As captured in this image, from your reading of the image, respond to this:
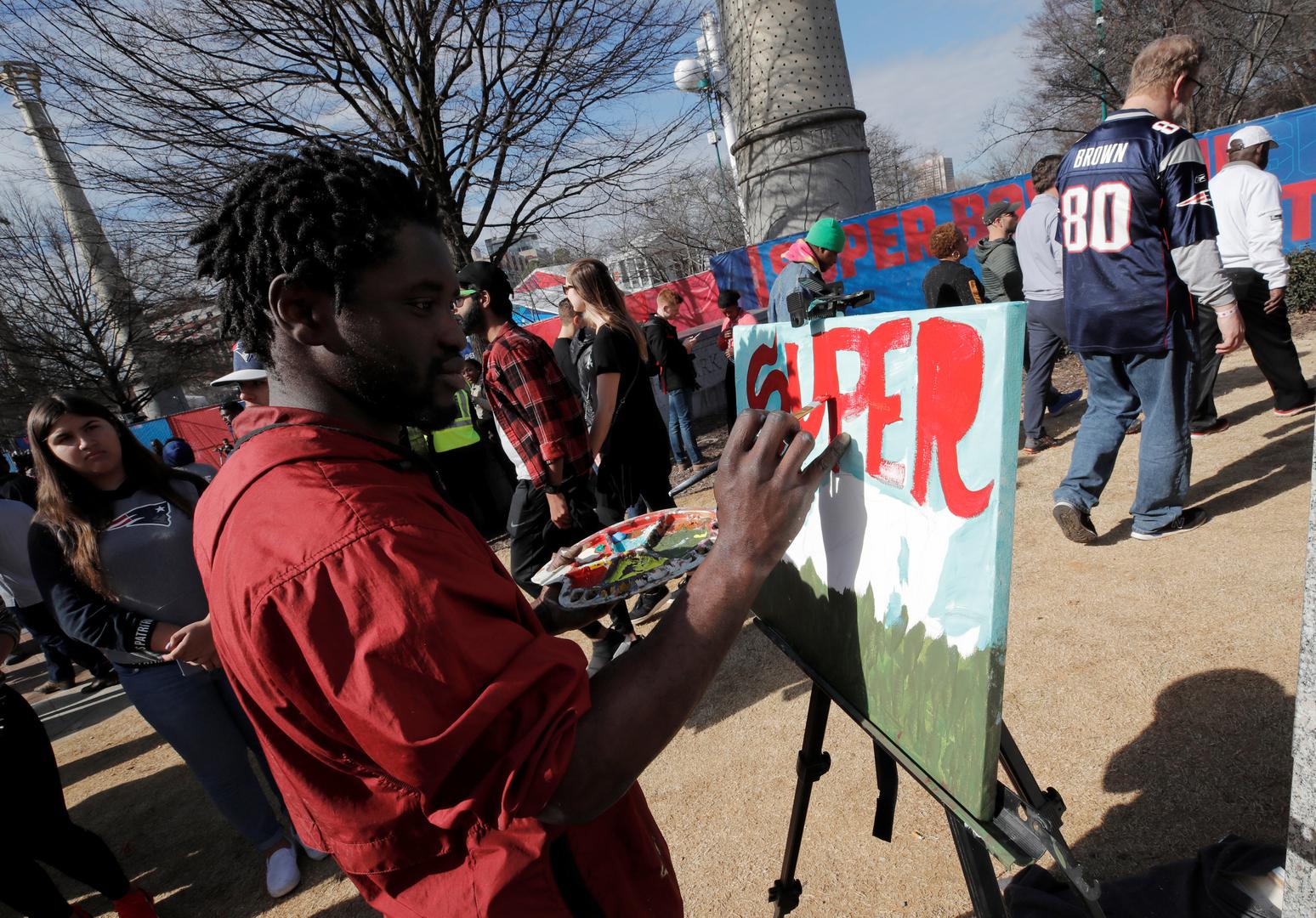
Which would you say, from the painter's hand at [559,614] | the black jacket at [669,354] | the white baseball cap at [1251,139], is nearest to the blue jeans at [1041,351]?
the white baseball cap at [1251,139]

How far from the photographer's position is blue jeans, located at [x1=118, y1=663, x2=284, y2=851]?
269 centimetres

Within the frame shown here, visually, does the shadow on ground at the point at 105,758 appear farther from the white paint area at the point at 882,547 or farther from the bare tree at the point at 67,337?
the bare tree at the point at 67,337

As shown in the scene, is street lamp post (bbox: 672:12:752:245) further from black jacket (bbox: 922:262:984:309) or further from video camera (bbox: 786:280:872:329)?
video camera (bbox: 786:280:872:329)

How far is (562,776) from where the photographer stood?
32.5 inches

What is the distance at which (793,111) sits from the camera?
6.65 metres

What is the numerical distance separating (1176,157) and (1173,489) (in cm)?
151

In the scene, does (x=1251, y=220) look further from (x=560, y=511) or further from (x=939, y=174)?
(x=939, y=174)

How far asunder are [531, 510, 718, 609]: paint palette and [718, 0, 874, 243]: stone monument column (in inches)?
220

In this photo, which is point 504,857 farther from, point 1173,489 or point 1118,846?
point 1173,489

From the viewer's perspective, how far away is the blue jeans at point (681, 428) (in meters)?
7.19

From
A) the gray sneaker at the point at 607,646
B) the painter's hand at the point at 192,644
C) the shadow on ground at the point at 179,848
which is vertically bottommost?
the shadow on ground at the point at 179,848

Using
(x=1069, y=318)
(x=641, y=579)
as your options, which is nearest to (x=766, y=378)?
(x=641, y=579)

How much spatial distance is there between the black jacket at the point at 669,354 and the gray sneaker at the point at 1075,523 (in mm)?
3715

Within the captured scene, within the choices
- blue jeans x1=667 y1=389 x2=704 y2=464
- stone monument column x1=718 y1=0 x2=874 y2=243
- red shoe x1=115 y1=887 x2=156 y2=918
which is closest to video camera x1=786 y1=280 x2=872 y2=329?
red shoe x1=115 y1=887 x2=156 y2=918
